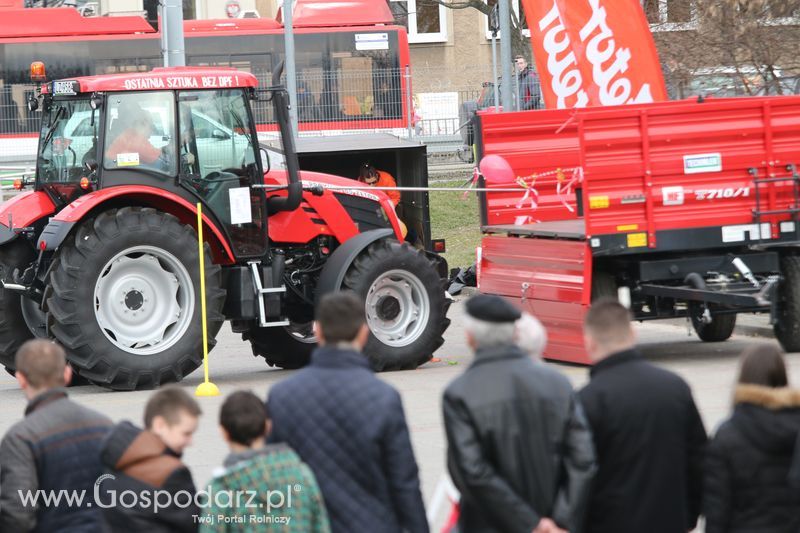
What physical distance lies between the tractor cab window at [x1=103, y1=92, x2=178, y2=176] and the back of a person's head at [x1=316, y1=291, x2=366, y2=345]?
6815 millimetres

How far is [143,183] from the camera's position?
1146 centimetres

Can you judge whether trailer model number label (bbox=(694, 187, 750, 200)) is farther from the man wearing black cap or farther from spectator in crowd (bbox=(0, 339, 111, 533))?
spectator in crowd (bbox=(0, 339, 111, 533))

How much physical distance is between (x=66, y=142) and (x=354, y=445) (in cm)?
766

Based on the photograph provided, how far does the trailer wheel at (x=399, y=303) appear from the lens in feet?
39.5

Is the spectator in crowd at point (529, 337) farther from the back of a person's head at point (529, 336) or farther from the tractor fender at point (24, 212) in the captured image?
the tractor fender at point (24, 212)

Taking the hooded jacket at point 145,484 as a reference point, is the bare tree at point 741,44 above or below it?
above

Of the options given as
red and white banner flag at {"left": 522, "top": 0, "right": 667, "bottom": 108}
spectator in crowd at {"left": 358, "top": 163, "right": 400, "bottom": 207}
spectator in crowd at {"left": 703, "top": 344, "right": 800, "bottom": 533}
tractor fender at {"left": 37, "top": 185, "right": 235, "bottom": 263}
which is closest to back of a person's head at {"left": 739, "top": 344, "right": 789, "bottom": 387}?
spectator in crowd at {"left": 703, "top": 344, "right": 800, "bottom": 533}

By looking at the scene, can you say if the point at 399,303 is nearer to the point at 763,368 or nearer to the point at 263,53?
the point at 763,368

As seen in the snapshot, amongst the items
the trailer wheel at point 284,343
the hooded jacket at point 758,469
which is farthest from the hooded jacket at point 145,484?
the trailer wheel at point 284,343

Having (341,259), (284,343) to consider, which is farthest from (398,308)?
(284,343)

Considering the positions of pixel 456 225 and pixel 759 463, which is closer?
pixel 759 463

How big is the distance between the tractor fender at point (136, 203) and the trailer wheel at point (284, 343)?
1.10 meters

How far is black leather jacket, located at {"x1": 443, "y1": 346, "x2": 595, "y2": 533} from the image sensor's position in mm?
4695

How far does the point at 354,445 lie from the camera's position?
4.75 m
